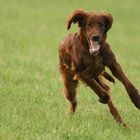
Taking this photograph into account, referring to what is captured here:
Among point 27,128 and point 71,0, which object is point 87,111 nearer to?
point 27,128

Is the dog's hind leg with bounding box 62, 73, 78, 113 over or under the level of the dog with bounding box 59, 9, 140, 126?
under

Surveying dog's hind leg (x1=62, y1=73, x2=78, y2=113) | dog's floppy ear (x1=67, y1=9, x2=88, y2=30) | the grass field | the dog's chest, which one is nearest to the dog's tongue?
the dog's chest

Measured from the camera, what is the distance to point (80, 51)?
27.0ft

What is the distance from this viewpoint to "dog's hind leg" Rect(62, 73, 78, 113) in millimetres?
9312

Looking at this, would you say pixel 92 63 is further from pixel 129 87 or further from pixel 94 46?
pixel 129 87

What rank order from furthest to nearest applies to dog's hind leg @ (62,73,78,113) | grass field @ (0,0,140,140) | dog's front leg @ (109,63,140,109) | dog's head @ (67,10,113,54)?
dog's hind leg @ (62,73,78,113)
dog's front leg @ (109,63,140,109)
dog's head @ (67,10,113,54)
grass field @ (0,0,140,140)

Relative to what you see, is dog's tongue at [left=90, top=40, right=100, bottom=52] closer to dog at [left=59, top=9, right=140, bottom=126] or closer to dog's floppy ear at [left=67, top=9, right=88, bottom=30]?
dog at [left=59, top=9, right=140, bottom=126]

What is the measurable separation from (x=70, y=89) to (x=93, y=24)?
1662mm

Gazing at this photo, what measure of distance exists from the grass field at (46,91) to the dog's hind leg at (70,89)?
0.14m

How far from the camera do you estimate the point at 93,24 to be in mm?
8008

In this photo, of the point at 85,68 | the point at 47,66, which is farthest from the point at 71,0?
the point at 85,68

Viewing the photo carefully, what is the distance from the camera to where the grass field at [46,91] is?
741cm

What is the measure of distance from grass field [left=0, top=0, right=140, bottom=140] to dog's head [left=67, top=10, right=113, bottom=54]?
1012 mm

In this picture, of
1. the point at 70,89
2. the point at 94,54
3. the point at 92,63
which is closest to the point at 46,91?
the point at 70,89
